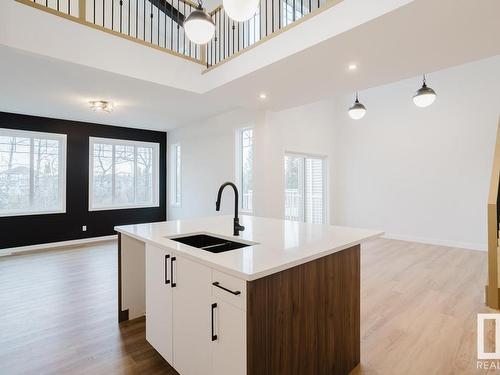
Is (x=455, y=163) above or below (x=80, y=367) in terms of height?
above

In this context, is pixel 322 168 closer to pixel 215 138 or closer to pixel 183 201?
pixel 215 138

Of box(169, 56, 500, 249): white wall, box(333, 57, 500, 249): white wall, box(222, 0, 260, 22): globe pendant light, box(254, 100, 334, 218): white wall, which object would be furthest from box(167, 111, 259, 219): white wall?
box(222, 0, 260, 22): globe pendant light

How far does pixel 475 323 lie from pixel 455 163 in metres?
3.82

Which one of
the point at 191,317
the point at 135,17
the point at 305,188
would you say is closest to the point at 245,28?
the point at 135,17

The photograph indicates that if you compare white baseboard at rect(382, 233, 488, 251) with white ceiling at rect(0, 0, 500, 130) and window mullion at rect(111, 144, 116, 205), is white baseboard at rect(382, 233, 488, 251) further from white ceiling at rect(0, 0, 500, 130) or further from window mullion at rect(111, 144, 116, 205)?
window mullion at rect(111, 144, 116, 205)

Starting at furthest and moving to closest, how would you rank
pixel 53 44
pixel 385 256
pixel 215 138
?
pixel 215 138 → pixel 385 256 → pixel 53 44

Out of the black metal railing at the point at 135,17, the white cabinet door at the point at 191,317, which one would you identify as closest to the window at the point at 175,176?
the black metal railing at the point at 135,17

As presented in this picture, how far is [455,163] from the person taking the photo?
208 inches

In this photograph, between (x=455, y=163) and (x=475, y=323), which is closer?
(x=475, y=323)

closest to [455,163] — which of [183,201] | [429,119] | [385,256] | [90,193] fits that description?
[429,119]

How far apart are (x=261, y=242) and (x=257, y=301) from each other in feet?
1.94

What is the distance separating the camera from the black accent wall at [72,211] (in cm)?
524

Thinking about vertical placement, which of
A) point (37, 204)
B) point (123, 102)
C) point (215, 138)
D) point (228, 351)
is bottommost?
point (228, 351)

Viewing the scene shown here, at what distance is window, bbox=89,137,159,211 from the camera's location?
6238mm
